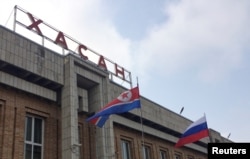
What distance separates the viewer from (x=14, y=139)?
51.0 ft

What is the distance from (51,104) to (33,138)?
2.20 m

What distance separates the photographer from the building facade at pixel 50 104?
52.3 feet

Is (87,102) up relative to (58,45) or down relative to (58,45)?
down

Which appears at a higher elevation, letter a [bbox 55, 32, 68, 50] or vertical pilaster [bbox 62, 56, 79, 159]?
letter a [bbox 55, 32, 68, 50]

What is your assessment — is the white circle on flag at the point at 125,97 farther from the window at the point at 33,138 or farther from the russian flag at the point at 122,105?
the window at the point at 33,138

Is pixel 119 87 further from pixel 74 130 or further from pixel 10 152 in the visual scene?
pixel 10 152

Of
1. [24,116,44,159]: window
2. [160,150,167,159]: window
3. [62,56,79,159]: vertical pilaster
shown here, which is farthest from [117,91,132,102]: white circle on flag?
[160,150,167,159]: window

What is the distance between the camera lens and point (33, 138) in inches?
659

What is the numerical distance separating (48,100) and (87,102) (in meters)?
2.71

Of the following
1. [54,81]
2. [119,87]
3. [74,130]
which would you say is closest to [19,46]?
[54,81]

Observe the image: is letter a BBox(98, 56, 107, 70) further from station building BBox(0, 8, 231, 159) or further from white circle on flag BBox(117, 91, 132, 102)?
white circle on flag BBox(117, 91, 132, 102)

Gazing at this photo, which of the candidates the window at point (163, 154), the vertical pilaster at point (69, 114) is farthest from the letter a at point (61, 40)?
the window at point (163, 154)

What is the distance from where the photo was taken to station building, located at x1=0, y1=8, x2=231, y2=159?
15.9 metres

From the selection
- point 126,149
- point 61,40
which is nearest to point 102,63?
point 61,40
